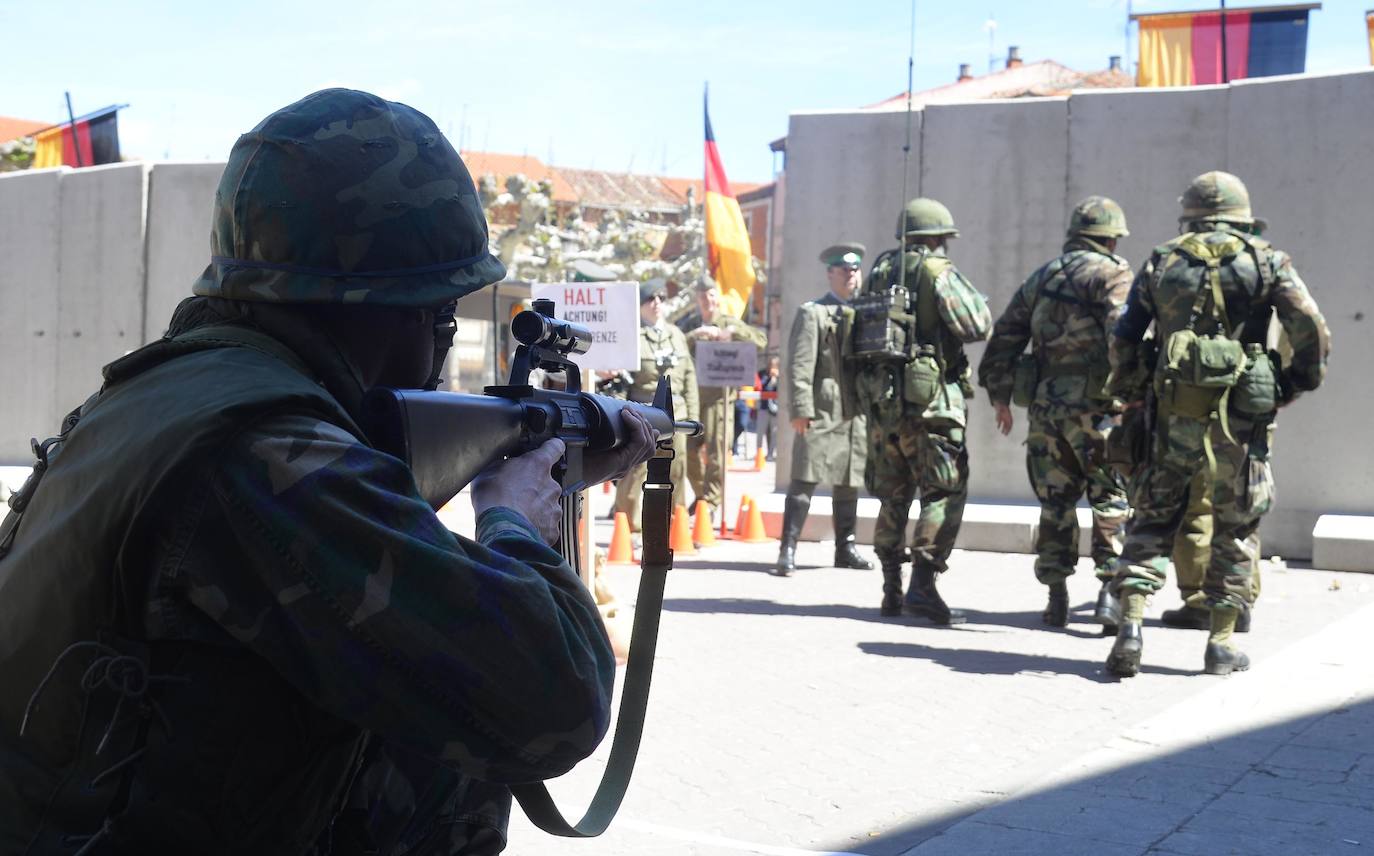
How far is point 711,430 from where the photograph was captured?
1352cm

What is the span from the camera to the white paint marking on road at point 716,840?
4.20 metres

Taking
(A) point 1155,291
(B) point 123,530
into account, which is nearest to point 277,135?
(B) point 123,530

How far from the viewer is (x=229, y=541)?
150 centimetres

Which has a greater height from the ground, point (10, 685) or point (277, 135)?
point (277, 135)

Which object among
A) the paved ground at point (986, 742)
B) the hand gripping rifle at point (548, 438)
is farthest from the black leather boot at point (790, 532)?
the hand gripping rifle at point (548, 438)

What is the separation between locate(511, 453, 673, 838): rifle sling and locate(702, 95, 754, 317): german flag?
16422 millimetres

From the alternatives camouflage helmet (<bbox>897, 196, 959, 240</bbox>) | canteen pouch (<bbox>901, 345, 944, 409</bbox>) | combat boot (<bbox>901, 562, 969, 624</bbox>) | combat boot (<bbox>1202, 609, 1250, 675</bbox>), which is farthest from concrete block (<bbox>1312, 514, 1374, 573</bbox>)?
combat boot (<bbox>1202, 609, 1250, 675</bbox>)

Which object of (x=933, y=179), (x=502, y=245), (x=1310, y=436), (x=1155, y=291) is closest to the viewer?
(x=1155, y=291)

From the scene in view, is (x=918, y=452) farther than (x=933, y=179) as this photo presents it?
No

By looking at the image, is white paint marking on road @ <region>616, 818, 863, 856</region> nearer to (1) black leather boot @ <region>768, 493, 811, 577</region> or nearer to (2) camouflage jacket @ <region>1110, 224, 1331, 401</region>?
(2) camouflage jacket @ <region>1110, 224, 1331, 401</region>

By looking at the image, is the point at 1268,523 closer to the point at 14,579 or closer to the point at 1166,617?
the point at 1166,617

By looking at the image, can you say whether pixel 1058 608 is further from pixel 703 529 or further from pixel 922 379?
pixel 703 529

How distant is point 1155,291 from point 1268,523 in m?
5.45

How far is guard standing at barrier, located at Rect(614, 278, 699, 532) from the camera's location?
12.3 meters
